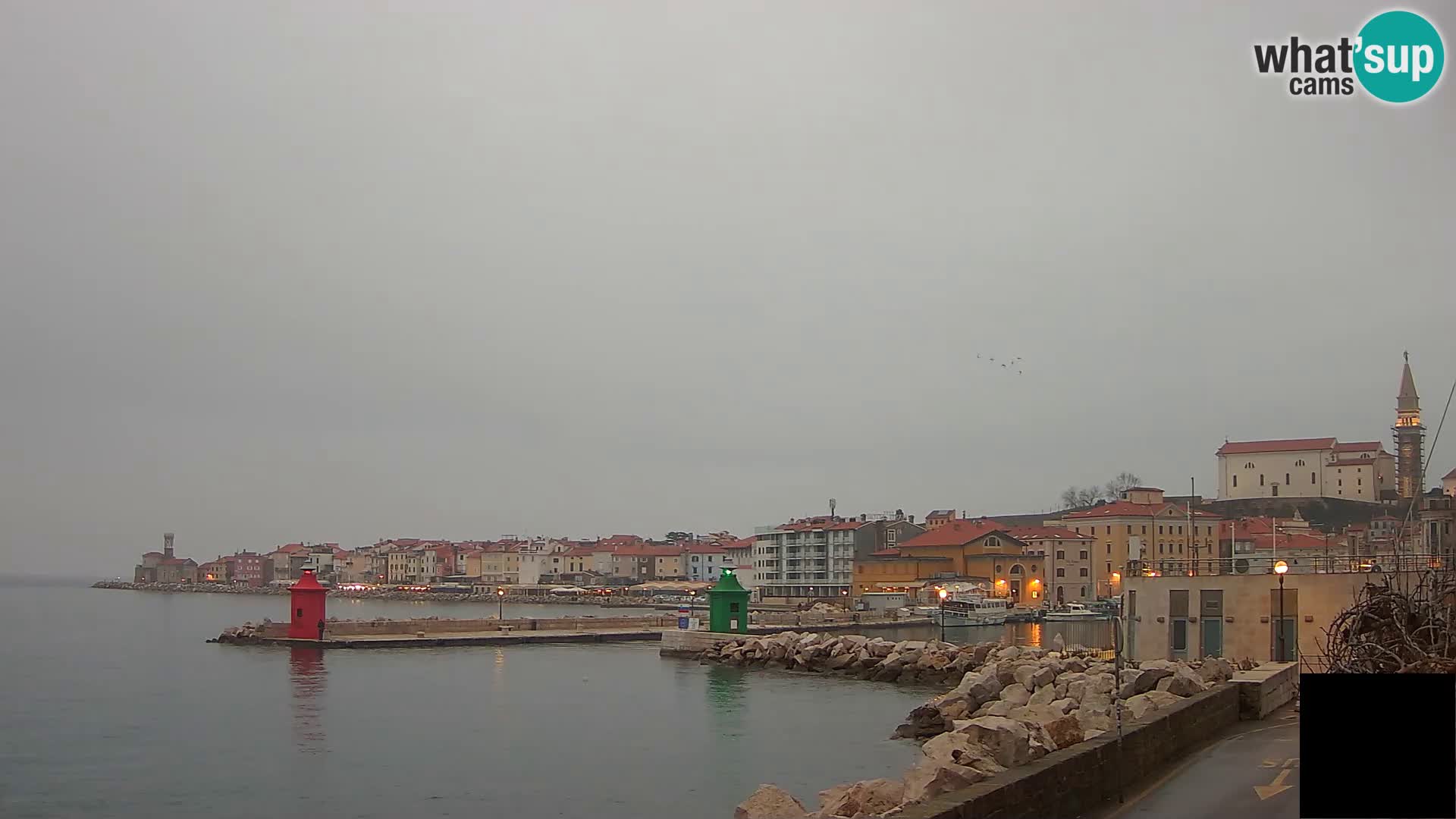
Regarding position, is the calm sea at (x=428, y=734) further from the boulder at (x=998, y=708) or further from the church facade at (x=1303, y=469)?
the church facade at (x=1303, y=469)

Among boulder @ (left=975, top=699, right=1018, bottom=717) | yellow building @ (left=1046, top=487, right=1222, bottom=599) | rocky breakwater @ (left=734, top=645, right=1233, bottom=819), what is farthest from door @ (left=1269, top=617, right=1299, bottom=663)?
yellow building @ (left=1046, top=487, right=1222, bottom=599)

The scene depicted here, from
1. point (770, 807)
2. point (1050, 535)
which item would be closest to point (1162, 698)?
point (770, 807)

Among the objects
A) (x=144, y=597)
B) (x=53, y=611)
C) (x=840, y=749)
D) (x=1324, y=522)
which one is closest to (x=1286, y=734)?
(x=840, y=749)

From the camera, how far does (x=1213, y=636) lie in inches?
1075

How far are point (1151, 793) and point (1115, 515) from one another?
78.7m

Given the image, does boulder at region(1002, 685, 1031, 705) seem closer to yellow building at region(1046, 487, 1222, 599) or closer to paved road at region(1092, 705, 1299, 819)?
paved road at region(1092, 705, 1299, 819)

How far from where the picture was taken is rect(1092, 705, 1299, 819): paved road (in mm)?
10281

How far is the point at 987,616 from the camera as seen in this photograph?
7219cm

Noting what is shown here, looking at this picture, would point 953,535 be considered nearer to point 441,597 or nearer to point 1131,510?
point 1131,510

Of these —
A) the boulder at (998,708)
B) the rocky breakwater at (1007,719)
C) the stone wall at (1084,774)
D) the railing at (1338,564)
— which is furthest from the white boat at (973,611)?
the stone wall at (1084,774)

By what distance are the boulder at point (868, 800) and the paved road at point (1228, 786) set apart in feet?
9.47

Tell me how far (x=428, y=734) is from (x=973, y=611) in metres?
49.0

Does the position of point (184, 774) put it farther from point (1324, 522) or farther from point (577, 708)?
point (1324, 522)

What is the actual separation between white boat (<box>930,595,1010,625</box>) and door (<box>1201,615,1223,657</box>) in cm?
4089
